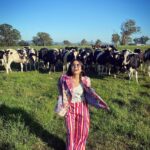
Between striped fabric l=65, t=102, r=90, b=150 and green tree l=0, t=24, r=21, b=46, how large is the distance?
98.2 metres

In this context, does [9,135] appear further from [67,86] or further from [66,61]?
[66,61]

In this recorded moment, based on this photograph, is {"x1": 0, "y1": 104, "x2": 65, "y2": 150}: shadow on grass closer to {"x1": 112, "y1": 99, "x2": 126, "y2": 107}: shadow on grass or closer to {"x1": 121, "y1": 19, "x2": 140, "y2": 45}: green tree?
{"x1": 112, "y1": 99, "x2": 126, "y2": 107}: shadow on grass

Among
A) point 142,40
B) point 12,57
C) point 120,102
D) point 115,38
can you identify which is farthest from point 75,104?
point 142,40

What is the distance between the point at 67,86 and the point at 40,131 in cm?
194

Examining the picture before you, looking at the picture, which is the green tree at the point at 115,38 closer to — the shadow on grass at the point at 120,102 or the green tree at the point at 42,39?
the green tree at the point at 42,39

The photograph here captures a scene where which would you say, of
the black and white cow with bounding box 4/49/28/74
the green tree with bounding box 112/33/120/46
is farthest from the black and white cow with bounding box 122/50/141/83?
the green tree with bounding box 112/33/120/46

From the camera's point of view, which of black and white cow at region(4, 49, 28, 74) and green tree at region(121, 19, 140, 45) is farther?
green tree at region(121, 19, 140, 45)

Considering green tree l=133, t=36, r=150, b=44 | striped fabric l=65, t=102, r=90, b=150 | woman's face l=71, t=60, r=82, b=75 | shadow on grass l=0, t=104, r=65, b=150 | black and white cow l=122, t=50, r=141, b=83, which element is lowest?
shadow on grass l=0, t=104, r=65, b=150

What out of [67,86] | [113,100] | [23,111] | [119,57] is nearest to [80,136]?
[67,86]

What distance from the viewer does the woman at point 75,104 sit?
5.90 meters

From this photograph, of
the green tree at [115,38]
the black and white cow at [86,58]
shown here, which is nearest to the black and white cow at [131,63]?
the black and white cow at [86,58]

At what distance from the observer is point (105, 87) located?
13.0 m

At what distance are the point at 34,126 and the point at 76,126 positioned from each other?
198 centimetres

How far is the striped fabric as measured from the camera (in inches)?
232
